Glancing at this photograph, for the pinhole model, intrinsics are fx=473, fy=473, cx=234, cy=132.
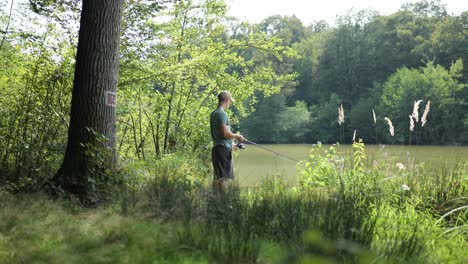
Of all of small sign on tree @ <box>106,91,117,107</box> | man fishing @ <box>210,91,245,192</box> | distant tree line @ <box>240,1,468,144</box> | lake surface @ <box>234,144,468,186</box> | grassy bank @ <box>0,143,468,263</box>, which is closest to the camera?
grassy bank @ <box>0,143,468,263</box>

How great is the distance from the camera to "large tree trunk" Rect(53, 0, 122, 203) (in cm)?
511

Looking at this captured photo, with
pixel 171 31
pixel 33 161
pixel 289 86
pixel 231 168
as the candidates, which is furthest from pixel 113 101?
pixel 289 86

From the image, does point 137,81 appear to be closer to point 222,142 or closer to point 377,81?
point 222,142

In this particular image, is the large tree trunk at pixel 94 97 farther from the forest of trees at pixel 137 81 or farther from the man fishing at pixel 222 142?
the man fishing at pixel 222 142

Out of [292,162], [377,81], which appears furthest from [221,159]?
[377,81]

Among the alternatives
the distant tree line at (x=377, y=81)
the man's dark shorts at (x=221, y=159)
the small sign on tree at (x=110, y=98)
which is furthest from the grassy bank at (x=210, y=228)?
the distant tree line at (x=377, y=81)

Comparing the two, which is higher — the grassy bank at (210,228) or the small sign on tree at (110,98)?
the small sign on tree at (110,98)

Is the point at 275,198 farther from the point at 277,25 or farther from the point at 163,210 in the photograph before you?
the point at 277,25

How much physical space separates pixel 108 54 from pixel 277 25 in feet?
281

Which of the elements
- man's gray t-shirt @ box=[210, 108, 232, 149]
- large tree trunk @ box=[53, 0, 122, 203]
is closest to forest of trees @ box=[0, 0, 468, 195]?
large tree trunk @ box=[53, 0, 122, 203]

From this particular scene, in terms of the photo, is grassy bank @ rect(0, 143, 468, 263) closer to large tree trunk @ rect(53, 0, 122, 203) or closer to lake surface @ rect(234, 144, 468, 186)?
lake surface @ rect(234, 144, 468, 186)

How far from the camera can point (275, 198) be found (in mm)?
3494

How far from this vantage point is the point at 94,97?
5.27m

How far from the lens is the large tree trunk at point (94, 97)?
5113 mm
